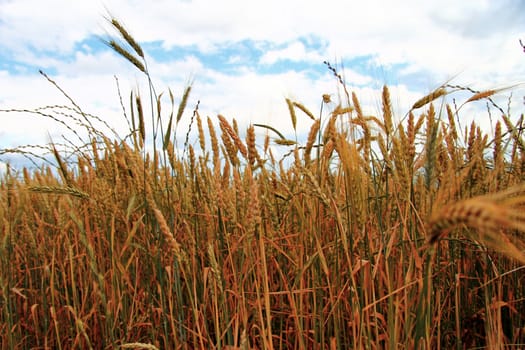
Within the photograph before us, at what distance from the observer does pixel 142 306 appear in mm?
1886

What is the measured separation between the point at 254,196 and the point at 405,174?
16.6 inches

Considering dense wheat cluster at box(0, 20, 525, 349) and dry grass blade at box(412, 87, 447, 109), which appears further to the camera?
dry grass blade at box(412, 87, 447, 109)

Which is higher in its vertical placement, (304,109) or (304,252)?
(304,109)

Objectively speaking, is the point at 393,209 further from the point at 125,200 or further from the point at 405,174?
the point at 125,200

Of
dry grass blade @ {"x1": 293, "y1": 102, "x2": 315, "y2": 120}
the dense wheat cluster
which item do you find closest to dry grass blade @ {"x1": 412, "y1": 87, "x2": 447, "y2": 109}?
the dense wheat cluster

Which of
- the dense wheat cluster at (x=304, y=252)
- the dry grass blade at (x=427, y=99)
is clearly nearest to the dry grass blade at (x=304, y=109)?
the dense wheat cluster at (x=304, y=252)

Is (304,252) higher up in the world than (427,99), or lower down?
lower down

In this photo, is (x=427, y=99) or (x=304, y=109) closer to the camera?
(x=427, y=99)

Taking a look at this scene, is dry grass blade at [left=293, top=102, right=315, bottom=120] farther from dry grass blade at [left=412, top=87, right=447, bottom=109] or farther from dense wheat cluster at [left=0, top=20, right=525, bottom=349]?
dry grass blade at [left=412, top=87, right=447, bottom=109]

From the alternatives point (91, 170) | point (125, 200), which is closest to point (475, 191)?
point (125, 200)

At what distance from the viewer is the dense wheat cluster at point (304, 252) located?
1.23 m

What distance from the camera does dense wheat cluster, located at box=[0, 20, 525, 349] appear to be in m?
1.23

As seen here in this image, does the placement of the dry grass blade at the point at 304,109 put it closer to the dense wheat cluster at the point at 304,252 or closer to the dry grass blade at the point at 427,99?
the dense wheat cluster at the point at 304,252

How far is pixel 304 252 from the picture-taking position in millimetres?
1802
